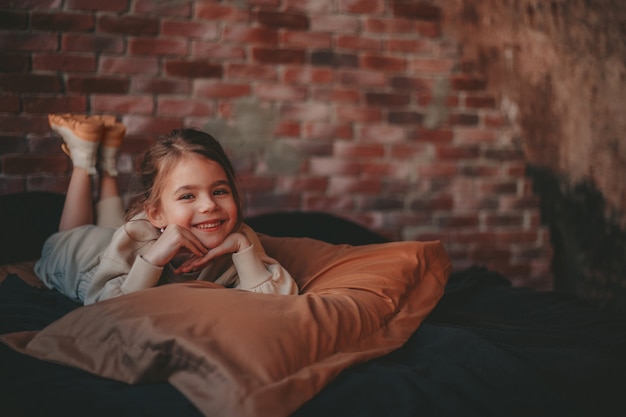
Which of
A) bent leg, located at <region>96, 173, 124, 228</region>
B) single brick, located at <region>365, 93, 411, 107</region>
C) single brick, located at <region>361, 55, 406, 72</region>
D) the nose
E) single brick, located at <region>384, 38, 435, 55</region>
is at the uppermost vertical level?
single brick, located at <region>384, 38, 435, 55</region>

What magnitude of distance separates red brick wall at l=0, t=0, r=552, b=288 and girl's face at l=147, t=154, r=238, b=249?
795 millimetres

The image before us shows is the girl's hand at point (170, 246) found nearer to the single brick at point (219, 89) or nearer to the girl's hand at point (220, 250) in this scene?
the girl's hand at point (220, 250)

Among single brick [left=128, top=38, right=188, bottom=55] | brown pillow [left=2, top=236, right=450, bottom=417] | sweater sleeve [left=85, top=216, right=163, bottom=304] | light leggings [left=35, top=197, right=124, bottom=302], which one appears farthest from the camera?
single brick [left=128, top=38, right=188, bottom=55]

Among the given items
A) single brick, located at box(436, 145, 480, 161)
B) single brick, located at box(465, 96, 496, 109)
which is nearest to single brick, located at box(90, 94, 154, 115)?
single brick, located at box(436, 145, 480, 161)

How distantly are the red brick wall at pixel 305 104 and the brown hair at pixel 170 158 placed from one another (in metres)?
0.65

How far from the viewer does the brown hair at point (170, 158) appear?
4.61 ft

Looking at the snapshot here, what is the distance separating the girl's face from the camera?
1.35 metres

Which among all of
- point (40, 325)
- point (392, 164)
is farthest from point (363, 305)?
point (392, 164)

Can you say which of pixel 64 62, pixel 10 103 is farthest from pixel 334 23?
pixel 10 103

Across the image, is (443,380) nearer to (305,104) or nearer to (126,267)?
(126,267)

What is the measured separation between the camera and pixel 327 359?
952 millimetres

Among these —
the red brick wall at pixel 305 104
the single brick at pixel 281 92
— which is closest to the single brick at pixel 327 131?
the red brick wall at pixel 305 104

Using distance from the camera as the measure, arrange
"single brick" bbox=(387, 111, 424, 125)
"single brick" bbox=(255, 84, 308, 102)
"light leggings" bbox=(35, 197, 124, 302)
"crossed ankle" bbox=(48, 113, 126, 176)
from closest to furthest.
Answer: "light leggings" bbox=(35, 197, 124, 302)
"crossed ankle" bbox=(48, 113, 126, 176)
"single brick" bbox=(255, 84, 308, 102)
"single brick" bbox=(387, 111, 424, 125)

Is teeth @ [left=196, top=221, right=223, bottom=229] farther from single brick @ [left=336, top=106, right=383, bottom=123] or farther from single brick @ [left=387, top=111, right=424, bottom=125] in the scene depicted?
single brick @ [left=387, top=111, right=424, bottom=125]
